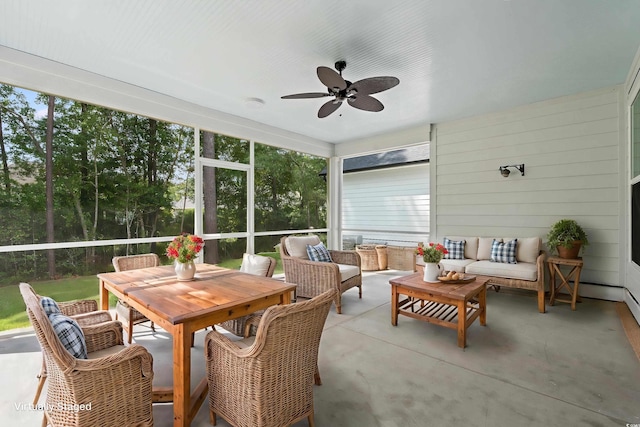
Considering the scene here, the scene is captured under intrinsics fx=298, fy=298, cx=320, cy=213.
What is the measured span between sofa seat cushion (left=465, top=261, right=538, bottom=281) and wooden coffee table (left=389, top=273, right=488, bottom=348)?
0.76 m

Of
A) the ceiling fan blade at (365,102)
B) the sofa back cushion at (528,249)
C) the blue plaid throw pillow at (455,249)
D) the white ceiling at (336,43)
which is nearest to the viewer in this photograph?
the white ceiling at (336,43)

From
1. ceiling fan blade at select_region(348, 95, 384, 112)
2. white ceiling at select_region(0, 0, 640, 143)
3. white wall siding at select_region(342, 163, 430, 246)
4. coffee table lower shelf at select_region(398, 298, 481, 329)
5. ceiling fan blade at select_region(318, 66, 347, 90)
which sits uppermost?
white ceiling at select_region(0, 0, 640, 143)

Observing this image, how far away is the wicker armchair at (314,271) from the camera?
12.6ft

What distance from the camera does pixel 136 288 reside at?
2.27 m

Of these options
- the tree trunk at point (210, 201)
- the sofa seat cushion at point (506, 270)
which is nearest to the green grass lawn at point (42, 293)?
the tree trunk at point (210, 201)

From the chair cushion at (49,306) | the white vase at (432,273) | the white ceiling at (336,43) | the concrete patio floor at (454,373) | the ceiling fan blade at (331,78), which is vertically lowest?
the concrete patio floor at (454,373)

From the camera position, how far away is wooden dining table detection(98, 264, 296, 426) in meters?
1.66

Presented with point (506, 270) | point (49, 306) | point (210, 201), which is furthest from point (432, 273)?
point (210, 201)

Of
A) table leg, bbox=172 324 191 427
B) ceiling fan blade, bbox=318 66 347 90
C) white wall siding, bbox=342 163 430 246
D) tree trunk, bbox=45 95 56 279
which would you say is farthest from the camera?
white wall siding, bbox=342 163 430 246

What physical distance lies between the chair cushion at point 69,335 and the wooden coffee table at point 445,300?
9.11ft

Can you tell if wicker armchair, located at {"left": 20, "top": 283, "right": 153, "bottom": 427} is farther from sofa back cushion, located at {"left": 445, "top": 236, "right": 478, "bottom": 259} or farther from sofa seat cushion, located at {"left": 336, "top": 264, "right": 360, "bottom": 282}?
sofa back cushion, located at {"left": 445, "top": 236, "right": 478, "bottom": 259}

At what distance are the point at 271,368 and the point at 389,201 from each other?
22.3 feet

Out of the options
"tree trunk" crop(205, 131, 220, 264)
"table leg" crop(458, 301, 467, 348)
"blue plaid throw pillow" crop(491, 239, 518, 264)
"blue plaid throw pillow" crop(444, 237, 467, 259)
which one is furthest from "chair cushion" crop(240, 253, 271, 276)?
"blue plaid throw pillow" crop(491, 239, 518, 264)

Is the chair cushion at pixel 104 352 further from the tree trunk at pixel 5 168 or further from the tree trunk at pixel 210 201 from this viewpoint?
the tree trunk at pixel 210 201
